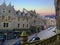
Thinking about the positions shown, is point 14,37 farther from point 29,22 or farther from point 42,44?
point 42,44

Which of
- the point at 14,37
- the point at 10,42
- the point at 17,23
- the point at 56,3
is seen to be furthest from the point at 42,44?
the point at 17,23

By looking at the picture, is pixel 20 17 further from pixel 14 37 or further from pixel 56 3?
pixel 56 3

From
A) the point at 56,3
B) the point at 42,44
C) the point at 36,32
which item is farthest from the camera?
the point at 36,32

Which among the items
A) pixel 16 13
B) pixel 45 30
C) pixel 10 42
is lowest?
pixel 10 42

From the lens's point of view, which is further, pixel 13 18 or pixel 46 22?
pixel 13 18

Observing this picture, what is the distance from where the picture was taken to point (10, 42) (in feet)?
26.1

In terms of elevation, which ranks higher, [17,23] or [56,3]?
[56,3]

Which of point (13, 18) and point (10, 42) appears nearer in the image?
point (10, 42)

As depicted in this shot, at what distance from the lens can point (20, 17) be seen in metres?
9.43

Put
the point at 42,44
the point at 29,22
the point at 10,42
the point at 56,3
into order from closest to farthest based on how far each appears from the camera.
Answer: the point at 42,44, the point at 56,3, the point at 10,42, the point at 29,22

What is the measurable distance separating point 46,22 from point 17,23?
1.58 m

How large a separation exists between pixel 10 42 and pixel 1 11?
1.99 meters

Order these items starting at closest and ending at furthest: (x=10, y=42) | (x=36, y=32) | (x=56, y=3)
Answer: (x=56, y=3)
(x=10, y=42)
(x=36, y=32)

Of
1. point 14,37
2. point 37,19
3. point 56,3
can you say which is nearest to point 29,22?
point 37,19
